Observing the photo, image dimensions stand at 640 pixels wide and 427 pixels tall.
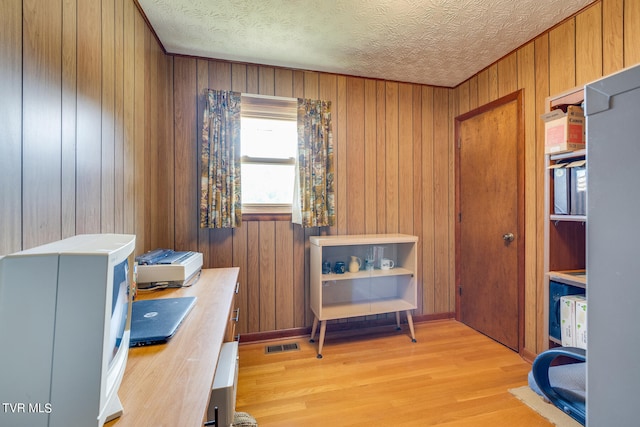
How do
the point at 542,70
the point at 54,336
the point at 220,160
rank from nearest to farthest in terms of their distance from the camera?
the point at 54,336 → the point at 542,70 → the point at 220,160

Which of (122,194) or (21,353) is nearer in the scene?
(21,353)

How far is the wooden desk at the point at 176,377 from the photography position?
23.3 inches

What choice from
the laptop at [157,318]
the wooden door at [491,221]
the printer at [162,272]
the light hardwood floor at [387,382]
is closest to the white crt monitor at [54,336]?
the laptop at [157,318]

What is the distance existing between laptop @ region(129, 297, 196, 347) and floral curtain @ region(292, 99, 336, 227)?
4.38 feet

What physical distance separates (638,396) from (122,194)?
2.02m

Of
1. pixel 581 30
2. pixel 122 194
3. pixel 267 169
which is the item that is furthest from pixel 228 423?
pixel 581 30

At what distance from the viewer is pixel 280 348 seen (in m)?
2.36

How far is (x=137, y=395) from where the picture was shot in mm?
660

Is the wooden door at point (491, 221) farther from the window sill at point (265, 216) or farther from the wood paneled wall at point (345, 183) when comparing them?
the window sill at point (265, 216)

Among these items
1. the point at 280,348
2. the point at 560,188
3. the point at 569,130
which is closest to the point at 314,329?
the point at 280,348

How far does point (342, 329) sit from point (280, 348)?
0.65 meters

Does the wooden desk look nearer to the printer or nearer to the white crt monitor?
the white crt monitor

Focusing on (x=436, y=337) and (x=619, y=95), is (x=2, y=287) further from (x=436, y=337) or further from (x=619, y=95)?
(x=436, y=337)

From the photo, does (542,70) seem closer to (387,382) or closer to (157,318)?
(387,382)
